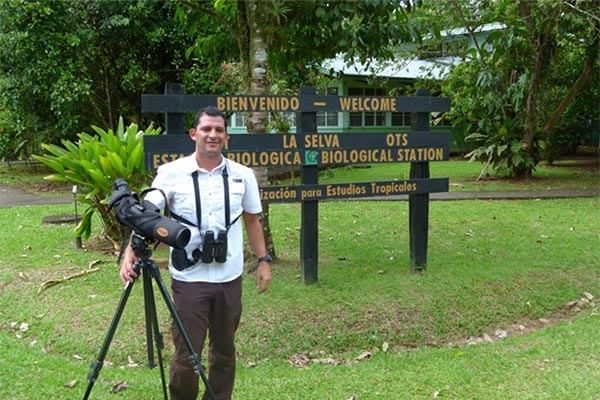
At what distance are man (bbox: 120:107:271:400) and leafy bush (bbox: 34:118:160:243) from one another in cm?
369

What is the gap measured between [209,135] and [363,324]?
262 cm

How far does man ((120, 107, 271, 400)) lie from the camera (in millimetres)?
3275

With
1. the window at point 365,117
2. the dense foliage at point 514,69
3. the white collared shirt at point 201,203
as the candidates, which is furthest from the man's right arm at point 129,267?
the window at point 365,117

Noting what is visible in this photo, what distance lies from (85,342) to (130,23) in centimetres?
1087

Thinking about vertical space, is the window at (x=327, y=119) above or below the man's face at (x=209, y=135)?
above

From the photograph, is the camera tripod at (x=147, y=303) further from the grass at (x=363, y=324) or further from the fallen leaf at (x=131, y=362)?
the fallen leaf at (x=131, y=362)

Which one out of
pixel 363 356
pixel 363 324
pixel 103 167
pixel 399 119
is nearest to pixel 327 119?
pixel 399 119

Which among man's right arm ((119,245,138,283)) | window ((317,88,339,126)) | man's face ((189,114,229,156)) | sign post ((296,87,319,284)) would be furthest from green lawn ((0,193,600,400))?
window ((317,88,339,126))

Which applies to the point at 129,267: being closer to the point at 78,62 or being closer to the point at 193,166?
the point at 193,166

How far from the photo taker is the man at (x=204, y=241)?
328 cm

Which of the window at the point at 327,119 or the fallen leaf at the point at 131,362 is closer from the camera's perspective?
the fallen leaf at the point at 131,362

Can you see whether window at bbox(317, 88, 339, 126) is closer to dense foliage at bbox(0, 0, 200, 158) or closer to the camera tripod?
dense foliage at bbox(0, 0, 200, 158)

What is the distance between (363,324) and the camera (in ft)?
17.1

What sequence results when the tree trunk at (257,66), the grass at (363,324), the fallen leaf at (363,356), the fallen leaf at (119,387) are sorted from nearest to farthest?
the fallen leaf at (119,387) < the grass at (363,324) < the fallen leaf at (363,356) < the tree trunk at (257,66)
